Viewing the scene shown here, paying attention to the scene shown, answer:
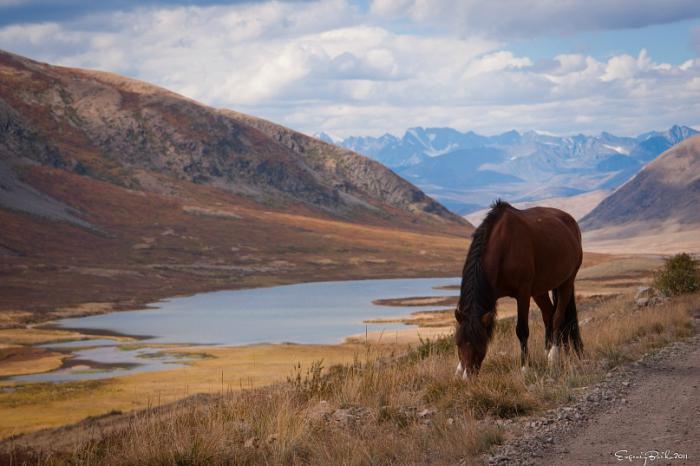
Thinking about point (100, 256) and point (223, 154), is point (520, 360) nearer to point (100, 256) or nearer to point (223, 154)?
point (100, 256)

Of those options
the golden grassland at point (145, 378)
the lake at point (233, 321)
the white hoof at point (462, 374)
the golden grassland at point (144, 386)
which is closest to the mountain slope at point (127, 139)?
the lake at point (233, 321)

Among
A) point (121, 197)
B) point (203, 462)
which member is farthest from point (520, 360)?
point (121, 197)

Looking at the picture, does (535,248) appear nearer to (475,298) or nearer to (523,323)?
(523,323)

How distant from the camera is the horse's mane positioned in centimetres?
1073

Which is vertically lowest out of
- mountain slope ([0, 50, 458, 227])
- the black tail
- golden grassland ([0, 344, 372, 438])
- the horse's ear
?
golden grassland ([0, 344, 372, 438])

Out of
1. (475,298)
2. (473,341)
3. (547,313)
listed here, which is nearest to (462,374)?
(473,341)

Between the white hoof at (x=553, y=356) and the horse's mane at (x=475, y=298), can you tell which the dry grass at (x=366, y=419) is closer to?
the white hoof at (x=553, y=356)

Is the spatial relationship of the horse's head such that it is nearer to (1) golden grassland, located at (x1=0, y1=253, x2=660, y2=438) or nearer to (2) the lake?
(1) golden grassland, located at (x1=0, y1=253, x2=660, y2=438)

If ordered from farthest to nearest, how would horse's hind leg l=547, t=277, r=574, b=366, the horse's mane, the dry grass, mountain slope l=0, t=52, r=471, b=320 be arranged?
mountain slope l=0, t=52, r=471, b=320 → horse's hind leg l=547, t=277, r=574, b=366 → the horse's mane → the dry grass

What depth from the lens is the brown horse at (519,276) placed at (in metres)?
10.8

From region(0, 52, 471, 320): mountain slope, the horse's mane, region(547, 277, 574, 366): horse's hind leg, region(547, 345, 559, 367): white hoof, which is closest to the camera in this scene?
the horse's mane

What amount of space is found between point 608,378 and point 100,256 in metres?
109

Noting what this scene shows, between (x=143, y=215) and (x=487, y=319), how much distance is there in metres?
135

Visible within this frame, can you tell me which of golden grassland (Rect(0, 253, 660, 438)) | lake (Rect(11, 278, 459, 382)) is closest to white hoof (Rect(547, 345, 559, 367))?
golden grassland (Rect(0, 253, 660, 438))
